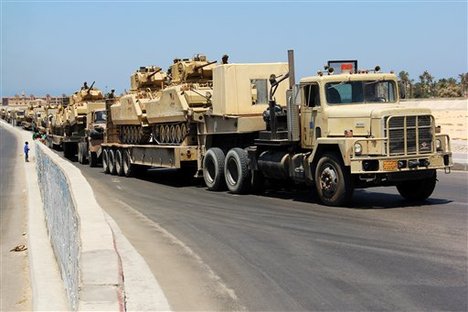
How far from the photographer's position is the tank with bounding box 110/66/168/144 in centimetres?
2239

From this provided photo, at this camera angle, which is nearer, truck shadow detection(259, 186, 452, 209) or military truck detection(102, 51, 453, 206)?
military truck detection(102, 51, 453, 206)

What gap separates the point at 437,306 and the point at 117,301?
311cm

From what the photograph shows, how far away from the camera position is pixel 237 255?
827cm

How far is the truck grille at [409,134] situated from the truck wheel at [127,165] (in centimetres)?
1306

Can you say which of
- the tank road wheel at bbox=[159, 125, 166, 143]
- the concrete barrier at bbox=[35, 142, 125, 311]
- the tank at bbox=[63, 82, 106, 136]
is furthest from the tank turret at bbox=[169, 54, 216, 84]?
the tank at bbox=[63, 82, 106, 136]

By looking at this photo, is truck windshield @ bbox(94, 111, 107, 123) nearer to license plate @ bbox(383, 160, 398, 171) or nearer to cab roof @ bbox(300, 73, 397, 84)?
cab roof @ bbox(300, 73, 397, 84)

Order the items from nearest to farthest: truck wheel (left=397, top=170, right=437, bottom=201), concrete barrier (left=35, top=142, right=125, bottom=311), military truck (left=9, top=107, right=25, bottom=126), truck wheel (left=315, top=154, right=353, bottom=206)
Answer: concrete barrier (left=35, top=142, right=125, bottom=311), truck wheel (left=315, top=154, right=353, bottom=206), truck wheel (left=397, top=170, right=437, bottom=201), military truck (left=9, top=107, right=25, bottom=126)

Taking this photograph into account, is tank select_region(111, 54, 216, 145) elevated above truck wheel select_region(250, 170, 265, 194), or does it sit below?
above

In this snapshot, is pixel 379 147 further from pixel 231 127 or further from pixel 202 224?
pixel 231 127

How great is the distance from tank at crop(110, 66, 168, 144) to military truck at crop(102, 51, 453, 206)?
14.1 ft

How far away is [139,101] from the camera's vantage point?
22641 mm

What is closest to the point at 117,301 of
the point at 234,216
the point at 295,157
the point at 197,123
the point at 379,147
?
the point at 234,216

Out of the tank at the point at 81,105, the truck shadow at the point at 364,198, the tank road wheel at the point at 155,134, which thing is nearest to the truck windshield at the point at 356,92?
the truck shadow at the point at 364,198

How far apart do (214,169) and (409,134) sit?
618 cm
